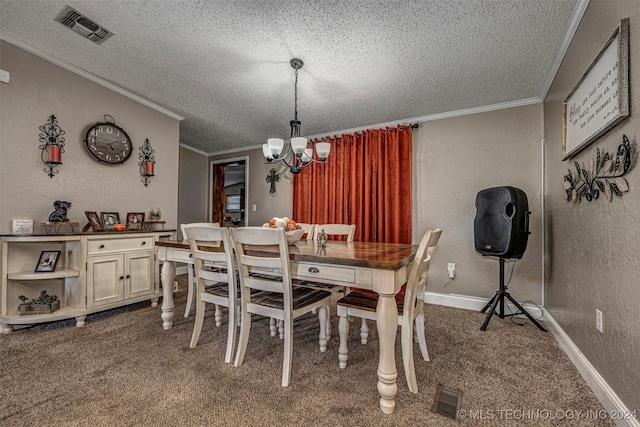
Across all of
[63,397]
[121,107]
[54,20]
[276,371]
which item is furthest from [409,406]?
[121,107]

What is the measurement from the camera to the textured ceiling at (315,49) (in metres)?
1.75

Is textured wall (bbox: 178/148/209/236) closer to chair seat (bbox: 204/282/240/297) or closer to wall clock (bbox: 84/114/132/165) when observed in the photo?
wall clock (bbox: 84/114/132/165)

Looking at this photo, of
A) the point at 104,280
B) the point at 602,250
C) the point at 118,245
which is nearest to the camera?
the point at 602,250

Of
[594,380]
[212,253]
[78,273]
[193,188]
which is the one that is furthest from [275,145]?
[193,188]

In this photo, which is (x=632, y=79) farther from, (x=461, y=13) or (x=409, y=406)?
(x=409, y=406)

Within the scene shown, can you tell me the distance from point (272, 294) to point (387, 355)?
2.77ft

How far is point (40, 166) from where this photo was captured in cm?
238

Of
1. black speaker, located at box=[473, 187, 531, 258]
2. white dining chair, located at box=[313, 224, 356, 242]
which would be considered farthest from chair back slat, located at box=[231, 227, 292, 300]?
black speaker, located at box=[473, 187, 531, 258]

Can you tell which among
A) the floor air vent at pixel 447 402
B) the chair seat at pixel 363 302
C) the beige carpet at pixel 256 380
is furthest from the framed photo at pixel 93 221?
the floor air vent at pixel 447 402

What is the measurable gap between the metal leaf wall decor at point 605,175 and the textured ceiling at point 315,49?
0.99m

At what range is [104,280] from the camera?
249 centimetres

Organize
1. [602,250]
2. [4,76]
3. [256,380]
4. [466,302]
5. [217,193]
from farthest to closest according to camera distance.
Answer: [217,193] → [466,302] → [4,76] → [256,380] → [602,250]

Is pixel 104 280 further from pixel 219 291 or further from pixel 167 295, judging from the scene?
pixel 219 291

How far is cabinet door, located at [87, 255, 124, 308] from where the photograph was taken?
240cm
